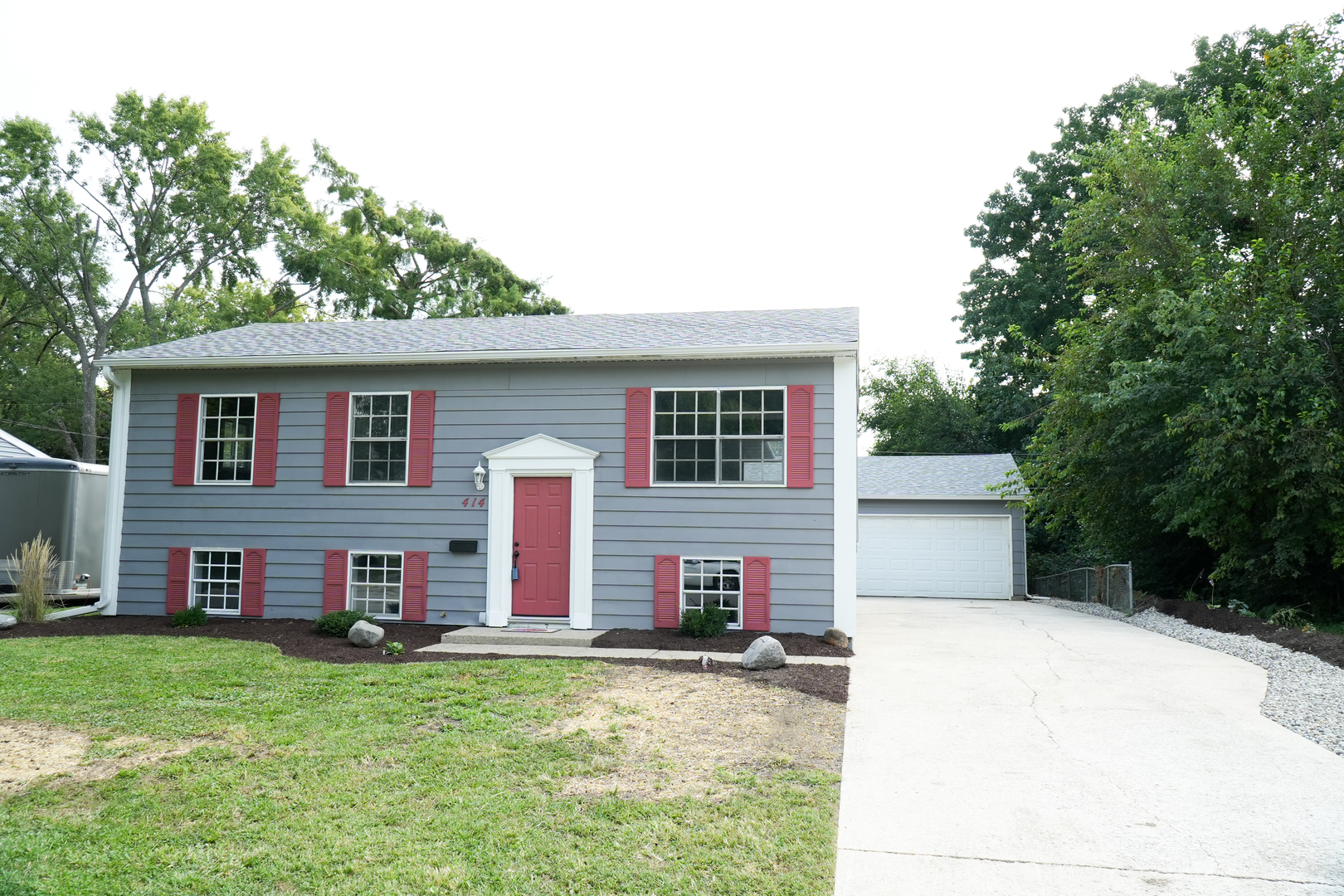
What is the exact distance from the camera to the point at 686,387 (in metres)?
10.6

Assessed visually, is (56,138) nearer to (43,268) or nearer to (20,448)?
(43,268)

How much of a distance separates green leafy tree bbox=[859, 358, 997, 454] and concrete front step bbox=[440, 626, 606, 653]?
2156 centimetres

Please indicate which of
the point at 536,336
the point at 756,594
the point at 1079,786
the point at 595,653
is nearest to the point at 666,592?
the point at 756,594

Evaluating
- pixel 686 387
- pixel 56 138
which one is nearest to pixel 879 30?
pixel 686 387

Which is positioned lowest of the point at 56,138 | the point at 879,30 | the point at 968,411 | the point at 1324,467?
the point at 1324,467

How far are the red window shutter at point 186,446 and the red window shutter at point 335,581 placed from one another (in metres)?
2.33

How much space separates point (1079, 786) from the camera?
4746 mm

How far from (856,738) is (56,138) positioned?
1101 inches

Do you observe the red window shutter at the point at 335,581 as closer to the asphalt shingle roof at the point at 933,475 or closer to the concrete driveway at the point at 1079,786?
the concrete driveway at the point at 1079,786

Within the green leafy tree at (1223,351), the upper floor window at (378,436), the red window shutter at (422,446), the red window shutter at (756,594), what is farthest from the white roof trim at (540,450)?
the green leafy tree at (1223,351)

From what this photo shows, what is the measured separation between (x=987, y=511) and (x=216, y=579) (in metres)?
15.3

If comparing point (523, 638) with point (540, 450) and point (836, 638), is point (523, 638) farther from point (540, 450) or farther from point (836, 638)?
point (836, 638)

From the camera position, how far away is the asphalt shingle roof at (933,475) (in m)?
19.7

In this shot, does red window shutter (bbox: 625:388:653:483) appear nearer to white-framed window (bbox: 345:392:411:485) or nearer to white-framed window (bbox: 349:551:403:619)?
white-framed window (bbox: 345:392:411:485)
